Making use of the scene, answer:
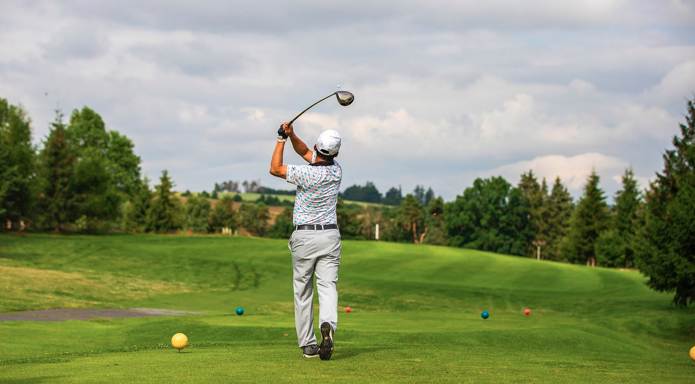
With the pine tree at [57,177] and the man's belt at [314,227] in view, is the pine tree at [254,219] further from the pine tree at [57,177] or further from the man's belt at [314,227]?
the man's belt at [314,227]

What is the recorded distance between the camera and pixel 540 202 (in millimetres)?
124812

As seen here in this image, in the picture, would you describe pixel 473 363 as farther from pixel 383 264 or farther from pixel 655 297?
pixel 383 264

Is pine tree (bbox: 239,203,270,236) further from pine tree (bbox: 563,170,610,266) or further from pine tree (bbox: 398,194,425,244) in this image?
pine tree (bbox: 563,170,610,266)

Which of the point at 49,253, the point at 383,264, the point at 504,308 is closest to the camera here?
the point at 504,308

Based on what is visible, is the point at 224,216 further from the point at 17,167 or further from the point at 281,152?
the point at 281,152

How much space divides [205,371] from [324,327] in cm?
155

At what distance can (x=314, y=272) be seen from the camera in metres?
8.63

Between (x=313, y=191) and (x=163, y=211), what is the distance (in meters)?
85.8

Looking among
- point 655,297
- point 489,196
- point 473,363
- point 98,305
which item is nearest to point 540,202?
point 489,196

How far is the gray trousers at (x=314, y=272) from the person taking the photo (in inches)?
328

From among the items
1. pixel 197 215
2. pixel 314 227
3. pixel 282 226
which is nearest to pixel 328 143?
pixel 314 227

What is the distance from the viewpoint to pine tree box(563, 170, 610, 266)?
91.7 m

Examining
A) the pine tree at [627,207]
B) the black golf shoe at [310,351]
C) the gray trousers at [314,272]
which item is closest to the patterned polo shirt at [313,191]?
the gray trousers at [314,272]

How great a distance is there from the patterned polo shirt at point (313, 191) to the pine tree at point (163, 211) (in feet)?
279
